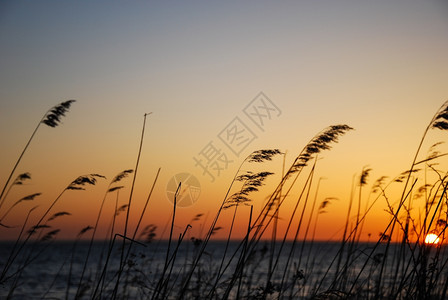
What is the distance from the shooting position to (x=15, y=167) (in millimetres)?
4004

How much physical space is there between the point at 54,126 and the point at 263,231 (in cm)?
223

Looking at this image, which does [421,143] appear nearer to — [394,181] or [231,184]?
[394,181]

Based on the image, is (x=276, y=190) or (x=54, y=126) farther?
(x=54, y=126)

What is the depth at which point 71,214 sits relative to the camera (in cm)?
474

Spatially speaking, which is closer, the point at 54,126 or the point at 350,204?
the point at 54,126

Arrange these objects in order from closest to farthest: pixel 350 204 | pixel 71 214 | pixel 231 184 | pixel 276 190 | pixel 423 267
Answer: pixel 423 267 < pixel 231 184 < pixel 276 190 < pixel 71 214 < pixel 350 204

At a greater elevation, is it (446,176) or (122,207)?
(446,176)

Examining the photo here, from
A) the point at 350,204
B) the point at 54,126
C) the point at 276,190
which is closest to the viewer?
the point at 276,190

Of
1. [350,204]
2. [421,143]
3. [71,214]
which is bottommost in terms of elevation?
[71,214]

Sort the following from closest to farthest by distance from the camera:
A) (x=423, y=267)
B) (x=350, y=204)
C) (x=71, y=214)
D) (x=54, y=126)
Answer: (x=423, y=267) < (x=54, y=126) < (x=71, y=214) < (x=350, y=204)

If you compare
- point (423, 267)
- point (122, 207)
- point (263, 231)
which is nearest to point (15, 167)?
point (122, 207)

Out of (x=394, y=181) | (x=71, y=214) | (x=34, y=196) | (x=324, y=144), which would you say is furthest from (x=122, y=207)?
(x=394, y=181)

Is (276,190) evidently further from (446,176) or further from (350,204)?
(350,204)

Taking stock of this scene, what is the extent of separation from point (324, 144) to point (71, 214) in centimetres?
302
